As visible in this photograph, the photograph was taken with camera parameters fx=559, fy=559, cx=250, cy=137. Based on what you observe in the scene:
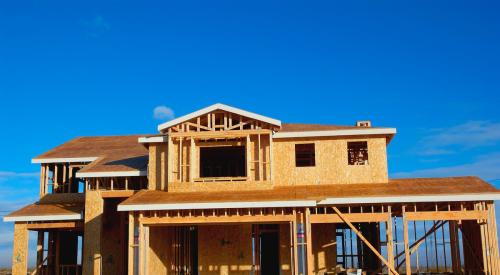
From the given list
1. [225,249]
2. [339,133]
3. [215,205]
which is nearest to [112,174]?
[225,249]

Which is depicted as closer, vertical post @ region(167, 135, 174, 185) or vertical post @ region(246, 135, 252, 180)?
vertical post @ region(246, 135, 252, 180)

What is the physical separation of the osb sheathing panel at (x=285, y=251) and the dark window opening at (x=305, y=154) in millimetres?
3897

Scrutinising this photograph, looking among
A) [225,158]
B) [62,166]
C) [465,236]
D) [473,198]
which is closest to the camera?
[473,198]

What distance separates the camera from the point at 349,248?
1261 inches

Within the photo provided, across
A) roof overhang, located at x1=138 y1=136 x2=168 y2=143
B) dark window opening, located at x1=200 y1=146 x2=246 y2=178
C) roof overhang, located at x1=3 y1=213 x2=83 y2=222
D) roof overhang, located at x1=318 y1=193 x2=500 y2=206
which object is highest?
roof overhang, located at x1=138 y1=136 x2=168 y2=143

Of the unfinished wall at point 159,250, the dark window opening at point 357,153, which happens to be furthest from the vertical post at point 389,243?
the unfinished wall at point 159,250

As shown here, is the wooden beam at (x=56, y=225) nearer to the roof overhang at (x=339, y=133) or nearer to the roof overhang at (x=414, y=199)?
the roof overhang at (x=339, y=133)

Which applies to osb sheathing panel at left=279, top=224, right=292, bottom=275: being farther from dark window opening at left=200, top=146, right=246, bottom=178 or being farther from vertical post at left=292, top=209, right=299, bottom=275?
dark window opening at left=200, top=146, right=246, bottom=178

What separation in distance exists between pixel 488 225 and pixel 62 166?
23.7 metres

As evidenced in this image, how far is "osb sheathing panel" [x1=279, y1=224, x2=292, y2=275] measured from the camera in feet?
83.6

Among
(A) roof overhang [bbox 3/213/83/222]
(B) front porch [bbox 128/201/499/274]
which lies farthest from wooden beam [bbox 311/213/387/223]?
(A) roof overhang [bbox 3/213/83/222]

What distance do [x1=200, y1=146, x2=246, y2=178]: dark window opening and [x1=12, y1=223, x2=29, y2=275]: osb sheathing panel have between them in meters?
9.82

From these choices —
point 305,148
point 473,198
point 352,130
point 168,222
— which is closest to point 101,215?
point 168,222

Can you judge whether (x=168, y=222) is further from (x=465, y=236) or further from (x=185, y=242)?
(x=465, y=236)
